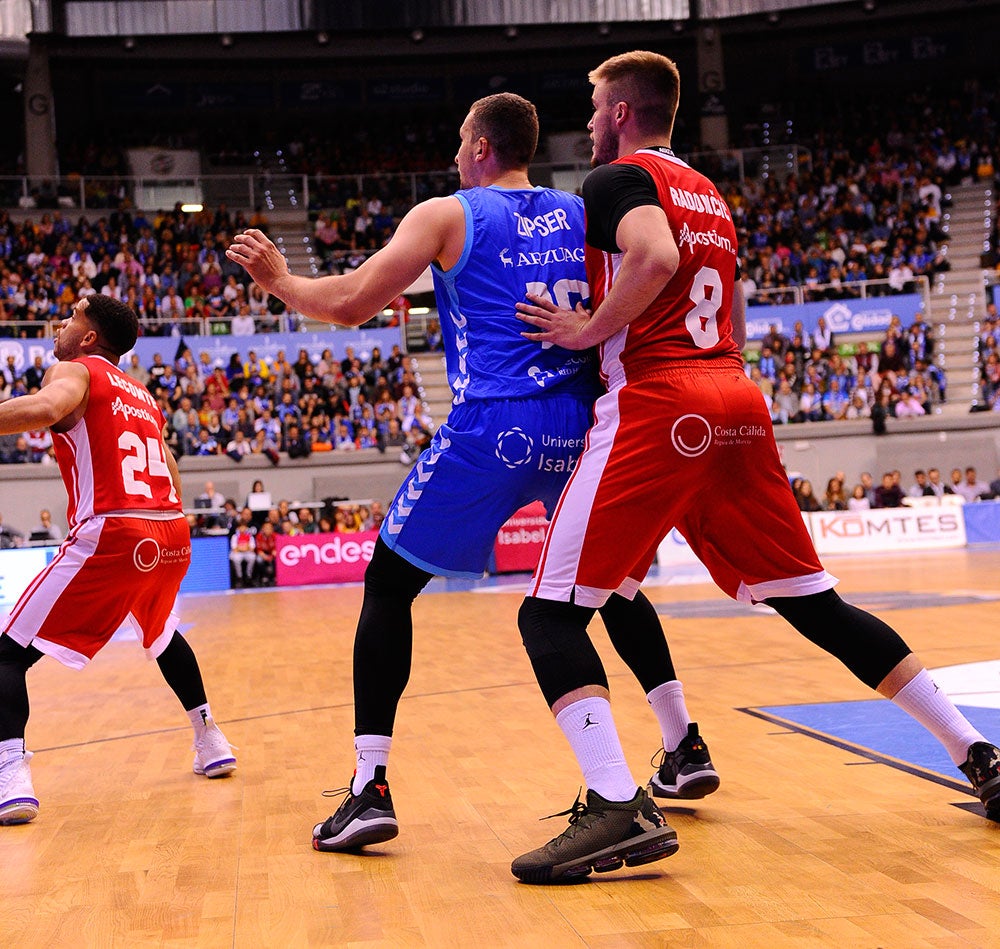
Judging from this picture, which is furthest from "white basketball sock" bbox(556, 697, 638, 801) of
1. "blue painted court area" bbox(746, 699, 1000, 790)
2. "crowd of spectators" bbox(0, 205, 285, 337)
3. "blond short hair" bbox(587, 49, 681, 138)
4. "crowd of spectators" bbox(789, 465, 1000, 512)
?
"crowd of spectators" bbox(0, 205, 285, 337)

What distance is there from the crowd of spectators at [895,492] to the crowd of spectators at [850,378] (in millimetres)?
1808

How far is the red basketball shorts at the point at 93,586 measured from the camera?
4.04 metres

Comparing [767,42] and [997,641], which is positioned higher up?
[767,42]

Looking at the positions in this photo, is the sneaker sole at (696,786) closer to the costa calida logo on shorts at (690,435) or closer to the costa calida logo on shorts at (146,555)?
the costa calida logo on shorts at (690,435)

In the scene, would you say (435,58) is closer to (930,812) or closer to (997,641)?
(997,641)

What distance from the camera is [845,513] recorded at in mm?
17422

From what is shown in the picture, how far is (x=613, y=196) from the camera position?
2.97 meters

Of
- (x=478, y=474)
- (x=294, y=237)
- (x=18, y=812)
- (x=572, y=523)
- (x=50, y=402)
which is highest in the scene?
(x=294, y=237)

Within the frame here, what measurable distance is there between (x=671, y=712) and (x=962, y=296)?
21.5m

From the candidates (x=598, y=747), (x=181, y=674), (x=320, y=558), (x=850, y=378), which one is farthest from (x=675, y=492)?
(x=850, y=378)

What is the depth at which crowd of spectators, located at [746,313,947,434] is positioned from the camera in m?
20.8

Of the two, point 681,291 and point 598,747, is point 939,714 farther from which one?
point 681,291

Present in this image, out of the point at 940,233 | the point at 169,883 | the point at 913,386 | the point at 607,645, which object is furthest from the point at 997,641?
the point at 940,233

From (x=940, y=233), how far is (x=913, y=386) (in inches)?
205
